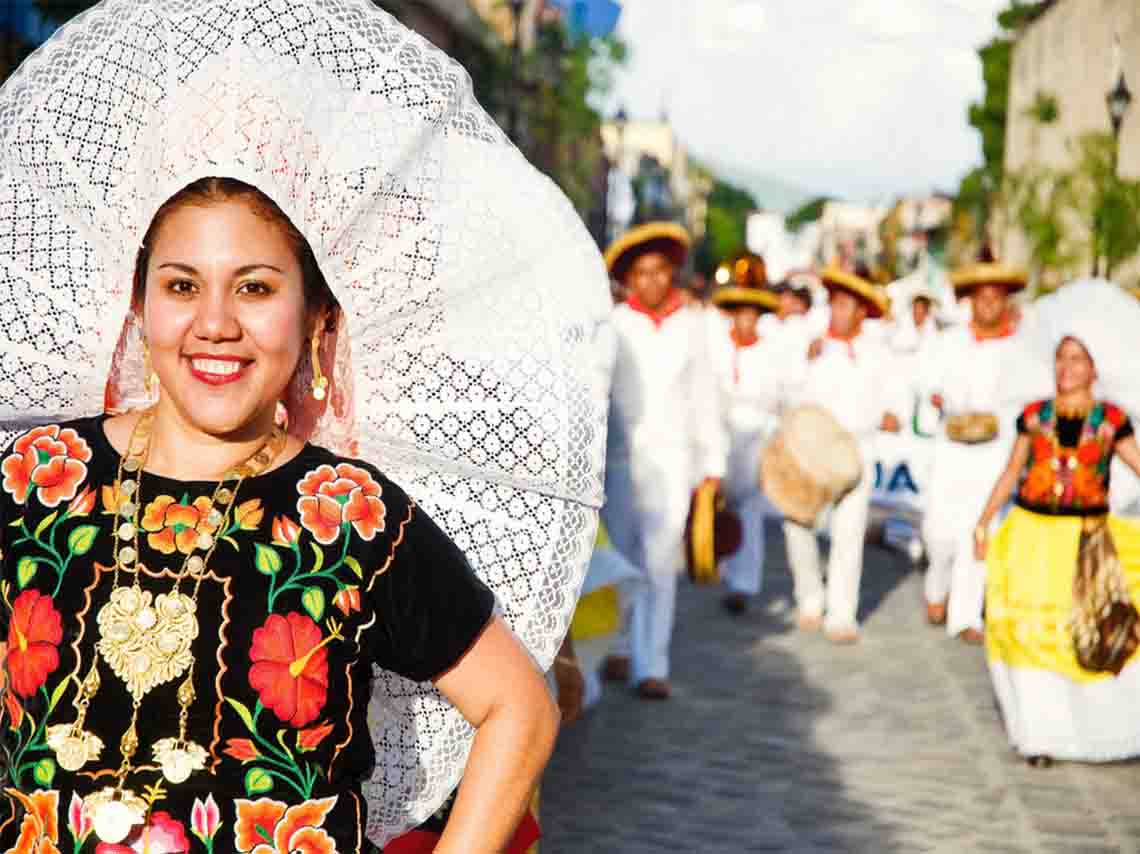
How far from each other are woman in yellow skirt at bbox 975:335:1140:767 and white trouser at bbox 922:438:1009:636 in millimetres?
2653

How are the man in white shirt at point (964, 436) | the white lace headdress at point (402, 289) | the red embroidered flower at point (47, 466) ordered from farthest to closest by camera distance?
the man in white shirt at point (964, 436) < the white lace headdress at point (402, 289) < the red embroidered flower at point (47, 466)

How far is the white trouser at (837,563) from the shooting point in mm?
11156

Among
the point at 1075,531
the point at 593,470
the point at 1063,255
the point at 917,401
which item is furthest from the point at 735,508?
the point at 1063,255

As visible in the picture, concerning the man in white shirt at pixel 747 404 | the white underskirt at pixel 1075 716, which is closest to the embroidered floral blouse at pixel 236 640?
the white underskirt at pixel 1075 716

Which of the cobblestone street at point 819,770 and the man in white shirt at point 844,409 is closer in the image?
the cobblestone street at point 819,770

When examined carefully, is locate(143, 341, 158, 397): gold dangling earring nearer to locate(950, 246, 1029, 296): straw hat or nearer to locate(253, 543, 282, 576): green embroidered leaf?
locate(253, 543, 282, 576): green embroidered leaf

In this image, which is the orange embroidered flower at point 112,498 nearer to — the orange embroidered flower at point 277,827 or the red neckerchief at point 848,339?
the orange embroidered flower at point 277,827

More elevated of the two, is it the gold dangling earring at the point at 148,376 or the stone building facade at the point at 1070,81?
the stone building facade at the point at 1070,81

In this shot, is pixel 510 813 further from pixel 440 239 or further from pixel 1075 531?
pixel 1075 531

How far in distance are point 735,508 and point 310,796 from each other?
10291mm

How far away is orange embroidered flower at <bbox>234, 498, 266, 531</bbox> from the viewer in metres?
2.48

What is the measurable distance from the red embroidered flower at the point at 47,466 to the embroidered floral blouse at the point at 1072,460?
20.7ft

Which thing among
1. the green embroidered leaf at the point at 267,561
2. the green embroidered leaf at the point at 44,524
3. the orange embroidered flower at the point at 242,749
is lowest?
the orange embroidered flower at the point at 242,749

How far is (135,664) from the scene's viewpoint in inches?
95.4
